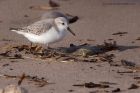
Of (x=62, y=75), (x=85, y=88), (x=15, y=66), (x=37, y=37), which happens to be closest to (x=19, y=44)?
(x=37, y=37)

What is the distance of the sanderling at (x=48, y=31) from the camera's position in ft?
24.4

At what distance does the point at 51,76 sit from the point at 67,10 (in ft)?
12.1

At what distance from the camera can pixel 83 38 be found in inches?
333

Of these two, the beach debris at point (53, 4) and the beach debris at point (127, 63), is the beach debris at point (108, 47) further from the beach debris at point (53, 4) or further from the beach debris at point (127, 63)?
the beach debris at point (53, 4)

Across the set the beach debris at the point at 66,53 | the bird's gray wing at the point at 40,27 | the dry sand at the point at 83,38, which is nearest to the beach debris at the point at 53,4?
the dry sand at the point at 83,38

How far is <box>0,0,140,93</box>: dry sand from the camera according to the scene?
6184 millimetres

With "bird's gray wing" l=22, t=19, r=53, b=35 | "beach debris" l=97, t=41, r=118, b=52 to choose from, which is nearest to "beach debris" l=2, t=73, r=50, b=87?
"bird's gray wing" l=22, t=19, r=53, b=35

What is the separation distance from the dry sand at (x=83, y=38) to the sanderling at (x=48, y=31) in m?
0.47

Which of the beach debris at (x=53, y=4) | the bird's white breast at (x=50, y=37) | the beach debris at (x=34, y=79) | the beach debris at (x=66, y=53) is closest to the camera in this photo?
the beach debris at (x=34, y=79)

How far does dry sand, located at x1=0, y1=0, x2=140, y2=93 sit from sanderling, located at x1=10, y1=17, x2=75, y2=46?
0.47 meters

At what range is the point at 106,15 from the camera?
9609 millimetres

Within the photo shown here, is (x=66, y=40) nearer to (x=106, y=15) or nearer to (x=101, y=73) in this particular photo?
(x=106, y=15)

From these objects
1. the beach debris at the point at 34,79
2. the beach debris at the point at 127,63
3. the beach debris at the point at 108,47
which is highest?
the beach debris at the point at 108,47

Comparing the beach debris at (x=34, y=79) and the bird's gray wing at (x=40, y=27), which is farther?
the bird's gray wing at (x=40, y=27)
